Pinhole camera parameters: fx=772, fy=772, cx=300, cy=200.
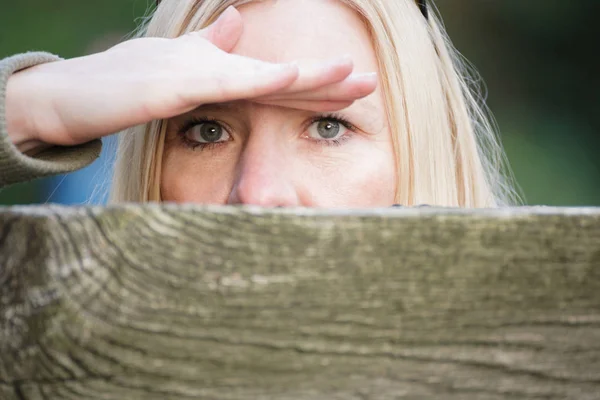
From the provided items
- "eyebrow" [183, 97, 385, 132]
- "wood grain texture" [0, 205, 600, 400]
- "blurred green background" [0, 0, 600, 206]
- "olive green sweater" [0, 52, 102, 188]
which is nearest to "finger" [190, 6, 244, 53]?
"eyebrow" [183, 97, 385, 132]

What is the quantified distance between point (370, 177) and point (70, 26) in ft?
18.1

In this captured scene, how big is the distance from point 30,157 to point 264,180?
1.14ft

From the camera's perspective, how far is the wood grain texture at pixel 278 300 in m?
0.41

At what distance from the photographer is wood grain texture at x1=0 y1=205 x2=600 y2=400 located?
41 cm

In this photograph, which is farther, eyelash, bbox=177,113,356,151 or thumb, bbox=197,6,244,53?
eyelash, bbox=177,113,356,151

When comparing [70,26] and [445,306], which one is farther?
[70,26]

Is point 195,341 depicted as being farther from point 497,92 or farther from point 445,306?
point 497,92

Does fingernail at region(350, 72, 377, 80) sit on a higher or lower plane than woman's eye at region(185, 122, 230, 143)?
higher

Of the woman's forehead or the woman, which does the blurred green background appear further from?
the woman's forehead

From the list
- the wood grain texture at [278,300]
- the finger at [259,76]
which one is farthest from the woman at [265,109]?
the wood grain texture at [278,300]

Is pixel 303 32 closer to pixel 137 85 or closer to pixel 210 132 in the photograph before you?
pixel 210 132

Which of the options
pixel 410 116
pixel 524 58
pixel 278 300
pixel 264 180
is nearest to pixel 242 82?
pixel 264 180

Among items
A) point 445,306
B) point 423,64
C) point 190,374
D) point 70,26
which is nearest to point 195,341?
point 190,374

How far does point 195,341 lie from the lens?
1.35 feet
